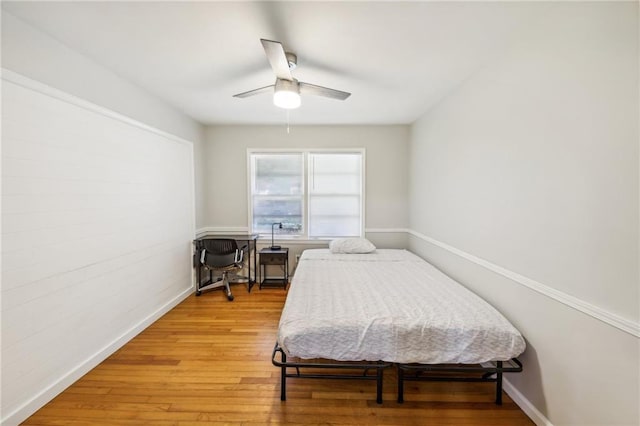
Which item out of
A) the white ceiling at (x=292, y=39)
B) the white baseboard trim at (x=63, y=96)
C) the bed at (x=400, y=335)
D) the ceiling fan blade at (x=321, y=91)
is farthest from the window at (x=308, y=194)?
the bed at (x=400, y=335)

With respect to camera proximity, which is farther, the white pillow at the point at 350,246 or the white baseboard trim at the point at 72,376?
the white pillow at the point at 350,246

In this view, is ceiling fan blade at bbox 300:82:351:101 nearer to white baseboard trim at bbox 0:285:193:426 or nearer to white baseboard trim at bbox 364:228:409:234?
white baseboard trim at bbox 364:228:409:234

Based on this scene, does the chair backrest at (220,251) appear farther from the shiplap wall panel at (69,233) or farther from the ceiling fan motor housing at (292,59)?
the ceiling fan motor housing at (292,59)

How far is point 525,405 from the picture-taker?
168 centimetres

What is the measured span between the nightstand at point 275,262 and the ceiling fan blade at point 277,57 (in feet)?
8.20

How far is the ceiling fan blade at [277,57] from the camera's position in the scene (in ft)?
5.00

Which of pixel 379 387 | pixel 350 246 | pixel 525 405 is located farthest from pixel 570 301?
pixel 350 246

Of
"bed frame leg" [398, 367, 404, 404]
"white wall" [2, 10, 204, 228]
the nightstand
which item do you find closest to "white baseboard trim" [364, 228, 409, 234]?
the nightstand

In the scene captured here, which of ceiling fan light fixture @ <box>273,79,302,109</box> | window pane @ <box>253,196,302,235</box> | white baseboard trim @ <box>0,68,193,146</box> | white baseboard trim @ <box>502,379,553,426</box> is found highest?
ceiling fan light fixture @ <box>273,79,302,109</box>

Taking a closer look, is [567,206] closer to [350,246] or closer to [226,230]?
[350,246]

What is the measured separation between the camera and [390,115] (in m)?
3.56

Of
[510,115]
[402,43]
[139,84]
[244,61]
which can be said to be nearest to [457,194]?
[510,115]

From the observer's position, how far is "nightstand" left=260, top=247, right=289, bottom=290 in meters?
3.85

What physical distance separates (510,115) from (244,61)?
2057 mm
